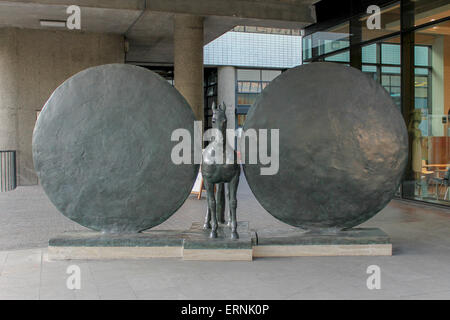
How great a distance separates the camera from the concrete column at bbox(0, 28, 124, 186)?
13.3 m

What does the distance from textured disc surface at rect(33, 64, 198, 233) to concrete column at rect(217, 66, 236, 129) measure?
1969 centimetres

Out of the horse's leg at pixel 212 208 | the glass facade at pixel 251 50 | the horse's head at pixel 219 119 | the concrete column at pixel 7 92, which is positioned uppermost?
the glass facade at pixel 251 50

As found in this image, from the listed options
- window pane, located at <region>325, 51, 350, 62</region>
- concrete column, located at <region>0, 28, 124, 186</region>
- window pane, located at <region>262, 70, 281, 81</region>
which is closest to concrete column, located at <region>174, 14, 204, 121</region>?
concrete column, located at <region>0, 28, 124, 186</region>

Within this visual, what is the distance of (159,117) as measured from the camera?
17.1 ft

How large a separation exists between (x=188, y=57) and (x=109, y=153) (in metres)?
7.65

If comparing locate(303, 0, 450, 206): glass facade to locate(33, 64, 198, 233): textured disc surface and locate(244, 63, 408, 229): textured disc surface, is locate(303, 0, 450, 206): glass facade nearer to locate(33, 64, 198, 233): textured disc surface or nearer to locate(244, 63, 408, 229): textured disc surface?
locate(244, 63, 408, 229): textured disc surface

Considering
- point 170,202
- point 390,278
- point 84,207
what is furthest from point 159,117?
point 390,278

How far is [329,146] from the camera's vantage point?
527 centimetres

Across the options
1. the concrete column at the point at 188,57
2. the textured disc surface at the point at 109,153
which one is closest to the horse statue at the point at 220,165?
the textured disc surface at the point at 109,153

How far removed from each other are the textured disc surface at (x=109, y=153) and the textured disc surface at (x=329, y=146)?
0.98 metres

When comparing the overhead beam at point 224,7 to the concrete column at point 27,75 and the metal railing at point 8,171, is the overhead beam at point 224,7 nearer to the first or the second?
the concrete column at point 27,75

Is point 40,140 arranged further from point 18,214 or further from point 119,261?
point 18,214

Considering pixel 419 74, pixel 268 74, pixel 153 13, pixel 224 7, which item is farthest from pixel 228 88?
pixel 419 74

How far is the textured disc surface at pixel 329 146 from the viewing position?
5270mm
